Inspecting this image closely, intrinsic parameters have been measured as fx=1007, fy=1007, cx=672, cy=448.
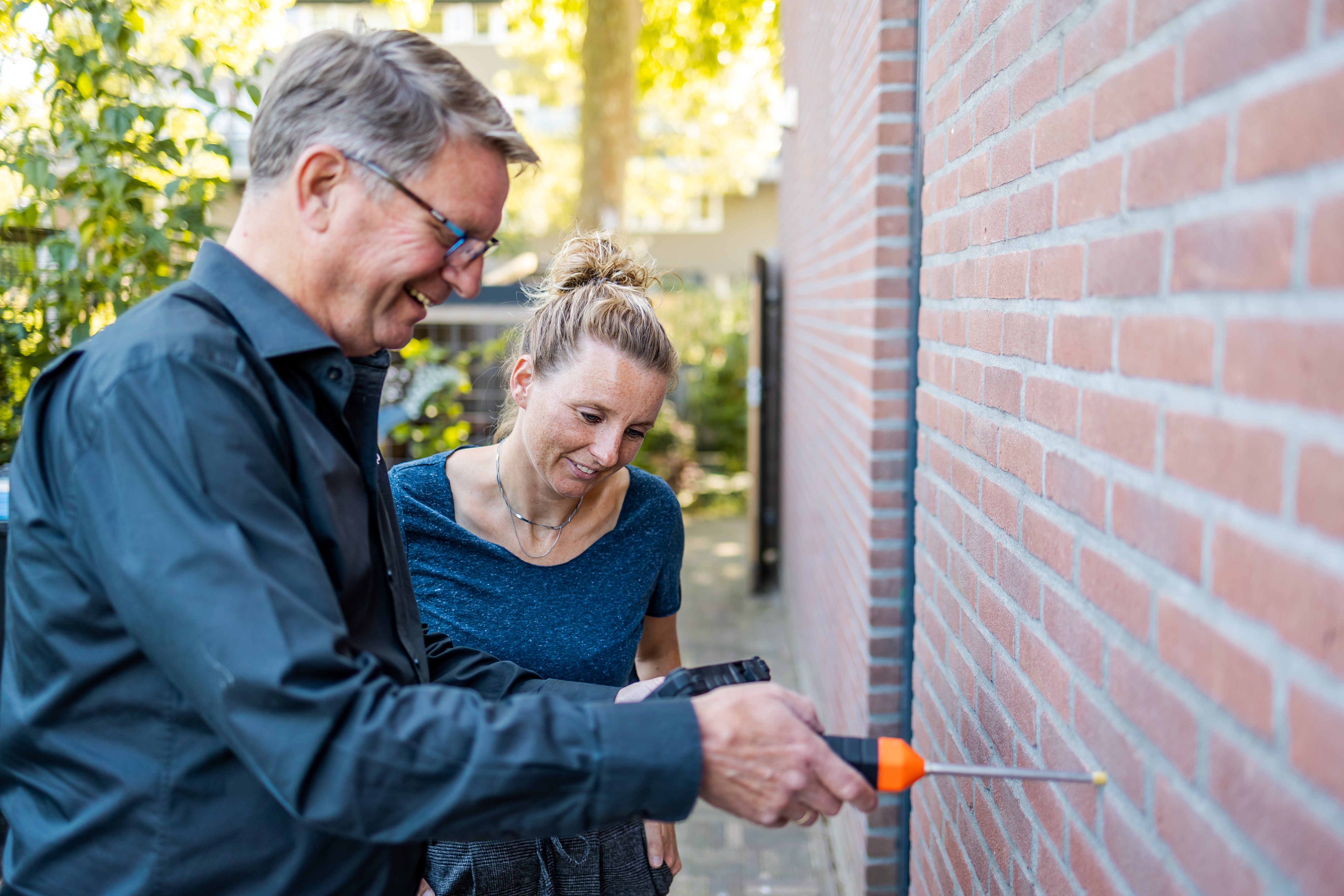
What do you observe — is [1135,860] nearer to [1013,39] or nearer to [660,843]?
[1013,39]

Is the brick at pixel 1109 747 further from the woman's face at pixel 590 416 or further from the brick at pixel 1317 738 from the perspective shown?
the woman's face at pixel 590 416

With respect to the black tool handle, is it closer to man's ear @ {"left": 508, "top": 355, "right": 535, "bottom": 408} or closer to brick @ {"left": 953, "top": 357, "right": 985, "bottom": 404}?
brick @ {"left": 953, "top": 357, "right": 985, "bottom": 404}

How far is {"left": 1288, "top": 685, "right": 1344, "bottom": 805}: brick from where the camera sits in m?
0.79

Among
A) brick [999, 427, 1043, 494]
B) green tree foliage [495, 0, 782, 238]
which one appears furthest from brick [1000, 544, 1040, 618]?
green tree foliage [495, 0, 782, 238]

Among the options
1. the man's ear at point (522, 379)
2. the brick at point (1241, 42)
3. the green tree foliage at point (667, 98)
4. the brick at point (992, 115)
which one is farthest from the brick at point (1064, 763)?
the green tree foliage at point (667, 98)

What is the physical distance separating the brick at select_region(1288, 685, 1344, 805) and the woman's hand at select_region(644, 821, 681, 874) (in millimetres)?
1646

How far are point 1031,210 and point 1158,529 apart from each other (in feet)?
2.01

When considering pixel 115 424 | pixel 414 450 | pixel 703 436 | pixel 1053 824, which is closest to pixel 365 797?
pixel 115 424

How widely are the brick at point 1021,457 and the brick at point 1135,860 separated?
0.48 meters

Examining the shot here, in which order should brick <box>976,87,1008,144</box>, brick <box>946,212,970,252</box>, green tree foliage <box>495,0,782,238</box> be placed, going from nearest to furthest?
brick <box>976,87,1008,144</box> < brick <box>946,212,970,252</box> < green tree foliage <box>495,0,782,238</box>

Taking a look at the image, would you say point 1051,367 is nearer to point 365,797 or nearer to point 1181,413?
point 1181,413

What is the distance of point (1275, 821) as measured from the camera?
877mm

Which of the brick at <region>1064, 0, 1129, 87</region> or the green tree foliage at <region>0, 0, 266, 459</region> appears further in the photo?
the green tree foliage at <region>0, 0, 266, 459</region>

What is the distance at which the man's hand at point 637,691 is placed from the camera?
199cm
